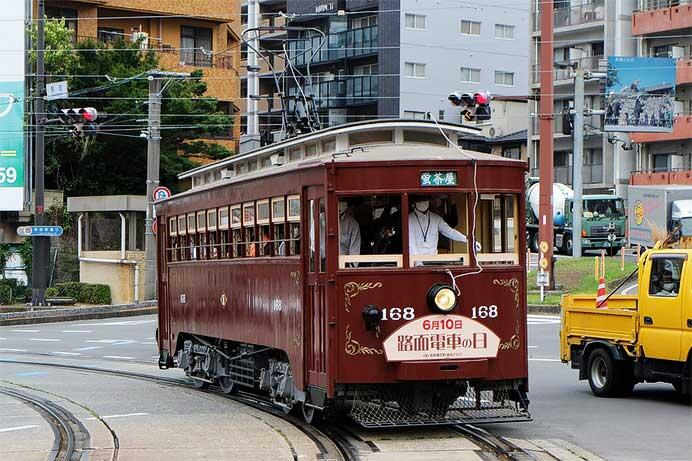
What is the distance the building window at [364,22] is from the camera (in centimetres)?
6600

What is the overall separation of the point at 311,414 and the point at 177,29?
156ft

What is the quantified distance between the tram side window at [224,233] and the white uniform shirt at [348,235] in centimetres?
387

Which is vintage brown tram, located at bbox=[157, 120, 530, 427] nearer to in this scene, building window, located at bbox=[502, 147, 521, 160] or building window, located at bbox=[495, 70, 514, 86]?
building window, located at bbox=[502, 147, 521, 160]

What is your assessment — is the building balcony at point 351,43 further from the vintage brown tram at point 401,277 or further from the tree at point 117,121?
the vintage brown tram at point 401,277

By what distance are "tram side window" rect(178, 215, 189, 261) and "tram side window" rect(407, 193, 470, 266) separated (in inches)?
273

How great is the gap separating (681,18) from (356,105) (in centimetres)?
1892

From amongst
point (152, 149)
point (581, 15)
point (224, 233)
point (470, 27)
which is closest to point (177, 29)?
point (470, 27)

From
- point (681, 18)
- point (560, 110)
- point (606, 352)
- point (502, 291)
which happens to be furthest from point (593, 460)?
point (560, 110)

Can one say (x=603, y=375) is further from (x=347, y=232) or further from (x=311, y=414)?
(x=347, y=232)

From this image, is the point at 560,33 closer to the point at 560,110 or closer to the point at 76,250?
the point at 560,110

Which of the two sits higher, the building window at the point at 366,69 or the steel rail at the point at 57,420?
the building window at the point at 366,69

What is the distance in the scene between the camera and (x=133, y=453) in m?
11.9

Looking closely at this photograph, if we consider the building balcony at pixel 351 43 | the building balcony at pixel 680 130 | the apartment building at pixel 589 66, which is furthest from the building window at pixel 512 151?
the building balcony at pixel 680 130

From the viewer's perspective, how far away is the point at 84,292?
44188mm
